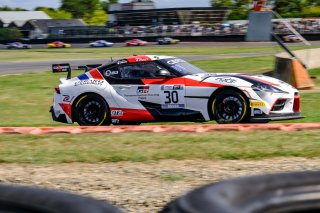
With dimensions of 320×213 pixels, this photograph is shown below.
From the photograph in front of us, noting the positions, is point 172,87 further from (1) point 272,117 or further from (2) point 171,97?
(1) point 272,117

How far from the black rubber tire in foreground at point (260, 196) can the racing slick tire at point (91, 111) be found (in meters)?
8.43

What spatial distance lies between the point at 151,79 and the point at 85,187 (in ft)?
19.3

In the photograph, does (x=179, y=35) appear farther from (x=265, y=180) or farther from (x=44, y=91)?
(x=265, y=180)

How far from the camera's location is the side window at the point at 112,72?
11.4 meters

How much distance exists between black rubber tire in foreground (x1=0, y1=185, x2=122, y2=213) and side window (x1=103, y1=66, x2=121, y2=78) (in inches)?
326

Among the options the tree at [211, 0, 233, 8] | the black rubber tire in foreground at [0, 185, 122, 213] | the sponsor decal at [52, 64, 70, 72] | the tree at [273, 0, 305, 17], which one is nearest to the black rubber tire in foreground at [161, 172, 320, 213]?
the black rubber tire in foreground at [0, 185, 122, 213]

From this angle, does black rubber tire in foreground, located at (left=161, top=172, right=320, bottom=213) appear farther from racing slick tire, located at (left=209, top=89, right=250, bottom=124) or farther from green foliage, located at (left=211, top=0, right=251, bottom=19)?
green foliage, located at (left=211, top=0, right=251, bottom=19)

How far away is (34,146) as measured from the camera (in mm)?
7344

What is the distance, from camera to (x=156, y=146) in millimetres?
7062

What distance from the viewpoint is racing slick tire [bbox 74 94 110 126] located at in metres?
11.4

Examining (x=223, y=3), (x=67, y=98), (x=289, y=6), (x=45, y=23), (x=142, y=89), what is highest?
(x=223, y=3)

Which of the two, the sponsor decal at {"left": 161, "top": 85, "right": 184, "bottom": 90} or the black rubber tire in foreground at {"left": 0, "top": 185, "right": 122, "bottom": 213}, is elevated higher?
the sponsor decal at {"left": 161, "top": 85, "right": 184, "bottom": 90}

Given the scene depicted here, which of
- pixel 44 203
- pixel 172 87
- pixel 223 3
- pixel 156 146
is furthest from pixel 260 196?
pixel 223 3

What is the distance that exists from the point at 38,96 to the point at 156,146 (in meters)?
13.4
